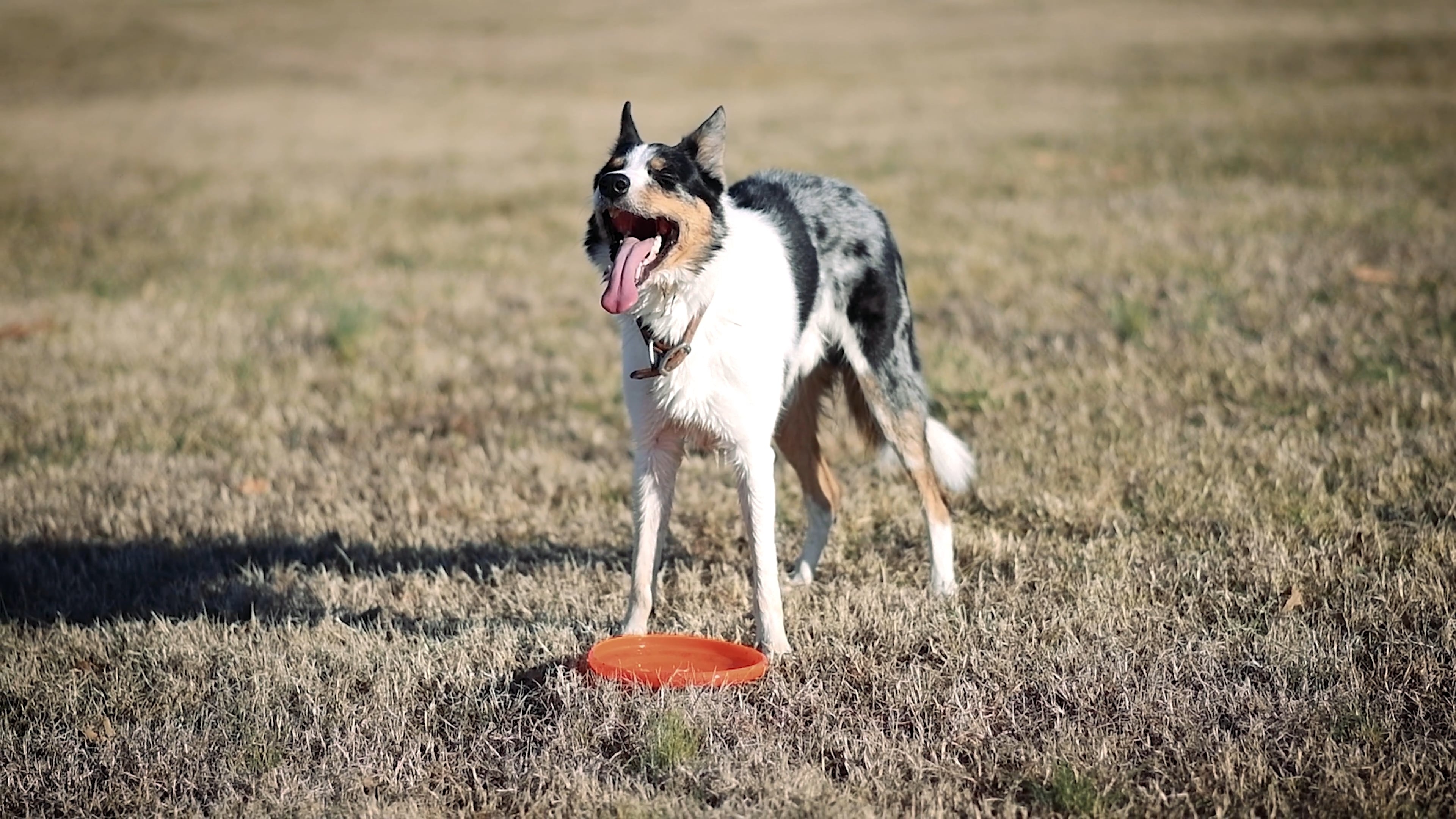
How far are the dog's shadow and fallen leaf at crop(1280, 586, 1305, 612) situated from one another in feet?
9.14

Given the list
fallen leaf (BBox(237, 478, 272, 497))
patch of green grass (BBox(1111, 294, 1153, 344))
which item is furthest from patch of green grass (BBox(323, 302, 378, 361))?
patch of green grass (BBox(1111, 294, 1153, 344))

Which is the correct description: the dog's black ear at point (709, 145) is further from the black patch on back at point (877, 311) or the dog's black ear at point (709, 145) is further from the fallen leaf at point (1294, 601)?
the fallen leaf at point (1294, 601)

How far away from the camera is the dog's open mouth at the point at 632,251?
441cm

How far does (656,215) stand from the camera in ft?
14.7

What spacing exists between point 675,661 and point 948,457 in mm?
1848

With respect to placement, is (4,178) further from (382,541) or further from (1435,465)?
(1435,465)

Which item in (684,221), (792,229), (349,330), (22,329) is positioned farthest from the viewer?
(22,329)

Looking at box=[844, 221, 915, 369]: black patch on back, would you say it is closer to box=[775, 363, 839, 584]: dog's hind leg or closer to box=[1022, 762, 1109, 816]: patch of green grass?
box=[775, 363, 839, 584]: dog's hind leg

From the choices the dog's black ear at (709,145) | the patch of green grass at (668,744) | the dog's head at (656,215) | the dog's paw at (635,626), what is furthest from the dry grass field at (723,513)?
the dog's black ear at (709,145)

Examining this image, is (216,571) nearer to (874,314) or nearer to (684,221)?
(684,221)

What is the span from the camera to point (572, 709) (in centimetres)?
435

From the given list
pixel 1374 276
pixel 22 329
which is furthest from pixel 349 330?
pixel 1374 276

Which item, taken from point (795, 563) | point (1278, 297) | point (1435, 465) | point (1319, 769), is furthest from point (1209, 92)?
point (1319, 769)

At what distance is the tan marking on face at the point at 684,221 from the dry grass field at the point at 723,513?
148 centimetres
